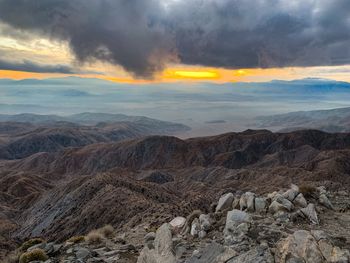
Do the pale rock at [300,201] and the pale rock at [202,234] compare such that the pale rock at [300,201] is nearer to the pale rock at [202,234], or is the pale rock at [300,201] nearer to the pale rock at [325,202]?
the pale rock at [325,202]

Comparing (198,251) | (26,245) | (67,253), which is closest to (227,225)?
(198,251)

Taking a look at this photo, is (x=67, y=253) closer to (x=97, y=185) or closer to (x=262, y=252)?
(x=262, y=252)

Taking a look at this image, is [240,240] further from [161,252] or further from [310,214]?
[310,214]

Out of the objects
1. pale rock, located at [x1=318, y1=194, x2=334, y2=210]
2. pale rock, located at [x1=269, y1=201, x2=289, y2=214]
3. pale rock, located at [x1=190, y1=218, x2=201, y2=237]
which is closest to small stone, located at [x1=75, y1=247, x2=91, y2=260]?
pale rock, located at [x1=190, y1=218, x2=201, y2=237]

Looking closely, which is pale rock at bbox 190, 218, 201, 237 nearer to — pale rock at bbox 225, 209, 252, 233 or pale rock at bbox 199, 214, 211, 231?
pale rock at bbox 199, 214, 211, 231

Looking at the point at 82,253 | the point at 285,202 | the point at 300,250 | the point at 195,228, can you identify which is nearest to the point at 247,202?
the point at 285,202

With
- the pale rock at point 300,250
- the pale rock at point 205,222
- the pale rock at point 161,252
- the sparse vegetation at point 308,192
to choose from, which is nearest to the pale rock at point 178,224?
the pale rock at point 205,222

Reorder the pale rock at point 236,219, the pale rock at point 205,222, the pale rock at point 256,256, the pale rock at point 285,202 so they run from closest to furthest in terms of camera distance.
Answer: the pale rock at point 256,256
the pale rock at point 236,219
the pale rock at point 205,222
the pale rock at point 285,202

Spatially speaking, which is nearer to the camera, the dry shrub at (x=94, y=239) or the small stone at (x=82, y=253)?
the small stone at (x=82, y=253)
